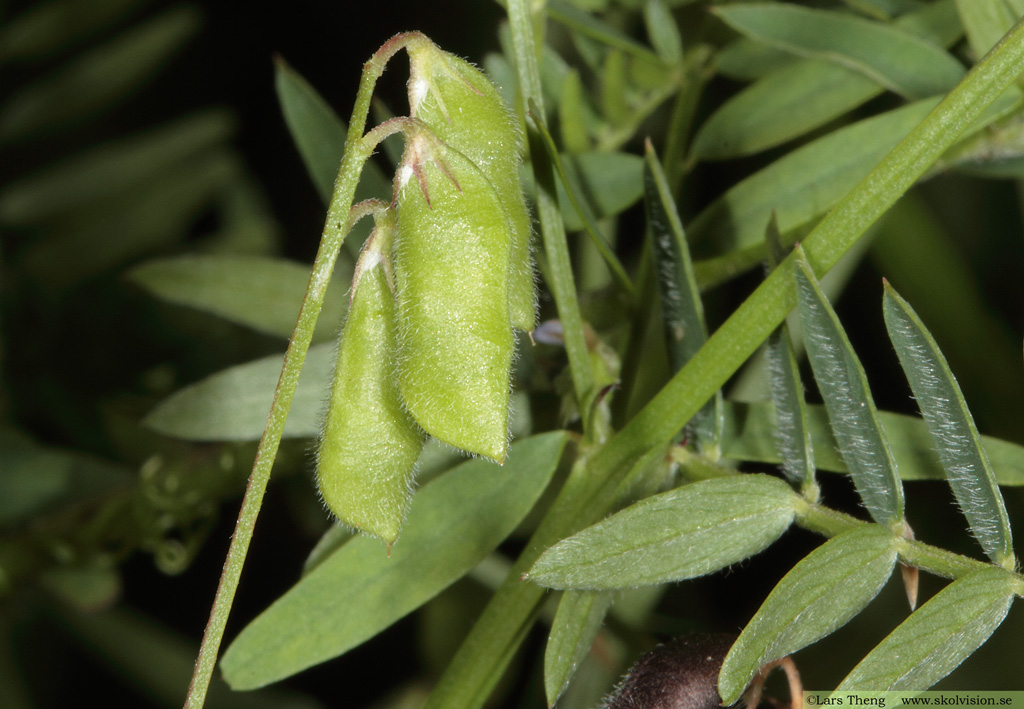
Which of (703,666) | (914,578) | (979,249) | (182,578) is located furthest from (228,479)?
(979,249)

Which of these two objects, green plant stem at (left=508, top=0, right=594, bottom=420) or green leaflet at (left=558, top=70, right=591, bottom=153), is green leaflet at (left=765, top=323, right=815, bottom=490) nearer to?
green plant stem at (left=508, top=0, right=594, bottom=420)

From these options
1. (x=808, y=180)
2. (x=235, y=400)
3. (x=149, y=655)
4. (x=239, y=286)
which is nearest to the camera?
(x=808, y=180)

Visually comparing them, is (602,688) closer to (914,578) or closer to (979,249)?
(914,578)

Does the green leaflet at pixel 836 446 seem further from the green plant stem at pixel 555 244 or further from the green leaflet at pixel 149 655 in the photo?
the green leaflet at pixel 149 655

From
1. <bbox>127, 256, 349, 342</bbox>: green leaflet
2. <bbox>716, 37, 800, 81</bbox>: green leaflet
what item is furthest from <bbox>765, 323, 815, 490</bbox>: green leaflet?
<bbox>127, 256, 349, 342</bbox>: green leaflet

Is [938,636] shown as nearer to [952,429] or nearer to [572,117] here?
[952,429]

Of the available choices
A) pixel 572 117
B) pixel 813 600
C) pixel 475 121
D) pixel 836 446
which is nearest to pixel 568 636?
pixel 813 600
